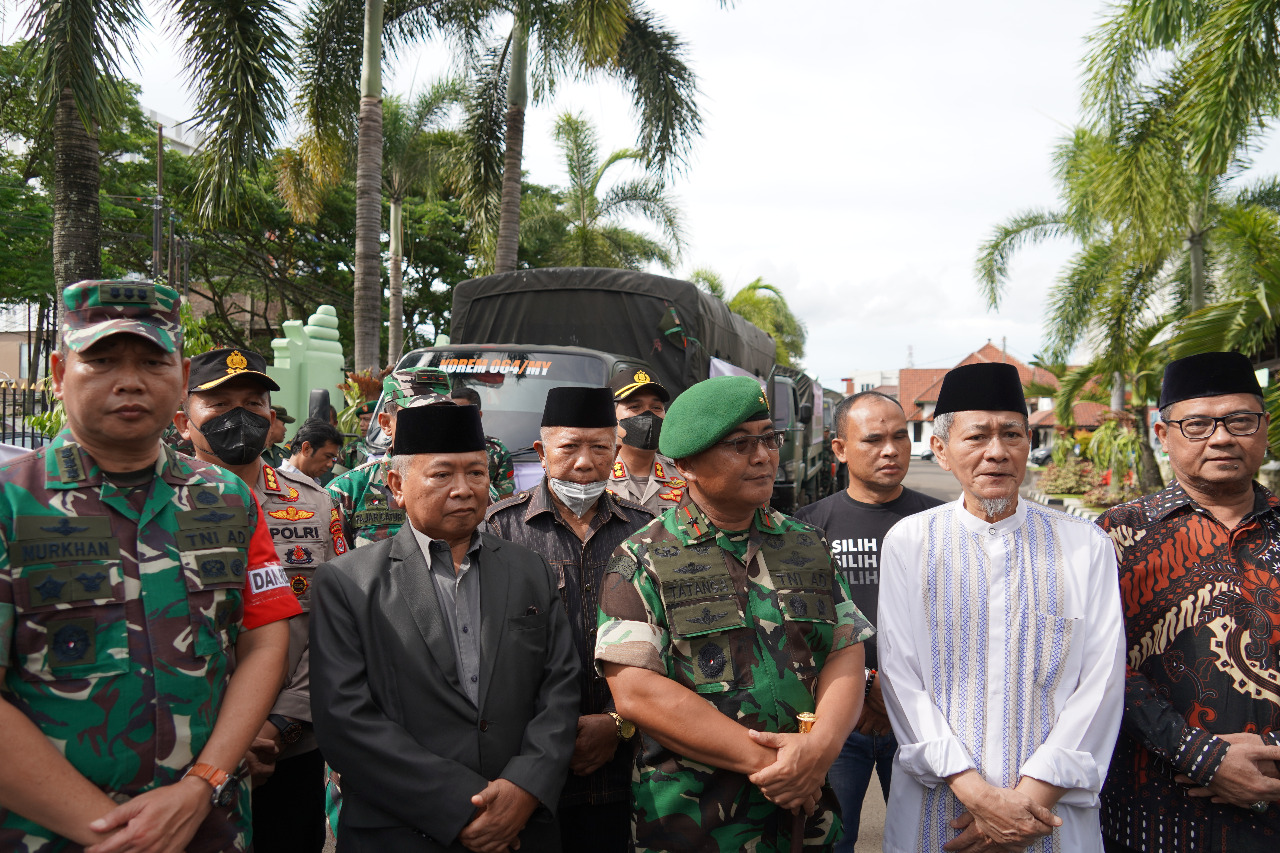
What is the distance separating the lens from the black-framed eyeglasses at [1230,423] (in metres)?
2.52

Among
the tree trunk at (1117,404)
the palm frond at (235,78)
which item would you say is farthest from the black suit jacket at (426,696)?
the tree trunk at (1117,404)

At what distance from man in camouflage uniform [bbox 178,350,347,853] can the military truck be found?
9.09 feet

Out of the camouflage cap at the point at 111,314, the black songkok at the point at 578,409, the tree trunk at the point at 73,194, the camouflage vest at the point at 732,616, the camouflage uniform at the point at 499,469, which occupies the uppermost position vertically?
the tree trunk at the point at 73,194

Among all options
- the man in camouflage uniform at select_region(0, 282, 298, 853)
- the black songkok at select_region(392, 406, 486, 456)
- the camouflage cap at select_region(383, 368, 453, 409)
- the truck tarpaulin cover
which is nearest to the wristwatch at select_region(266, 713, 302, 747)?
the man in camouflage uniform at select_region(0, 282, 298, 853)

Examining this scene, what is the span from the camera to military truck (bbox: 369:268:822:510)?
6348 mm

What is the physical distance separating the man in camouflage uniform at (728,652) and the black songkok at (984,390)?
0.62 meters

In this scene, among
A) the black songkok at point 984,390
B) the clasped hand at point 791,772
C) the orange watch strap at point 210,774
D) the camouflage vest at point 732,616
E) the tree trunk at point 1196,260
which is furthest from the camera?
the tree trunk at point 1196,260

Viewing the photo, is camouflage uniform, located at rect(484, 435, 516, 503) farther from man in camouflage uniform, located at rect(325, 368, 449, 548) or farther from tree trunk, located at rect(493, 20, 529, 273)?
tree trunk, located at rect(493, 20, 529, 273)

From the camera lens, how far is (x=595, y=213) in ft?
67.9

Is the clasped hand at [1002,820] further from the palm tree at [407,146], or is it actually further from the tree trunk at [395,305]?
the palm tree at [407,146]

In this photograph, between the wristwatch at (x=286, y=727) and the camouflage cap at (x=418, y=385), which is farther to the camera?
the camouflage cap at (x=418, y=385)

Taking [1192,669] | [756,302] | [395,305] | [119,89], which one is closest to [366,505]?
[1192,669]

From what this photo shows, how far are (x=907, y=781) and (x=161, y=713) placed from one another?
195 cm

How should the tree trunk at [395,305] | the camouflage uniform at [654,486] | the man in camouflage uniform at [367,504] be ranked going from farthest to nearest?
the tree trunk at [395,305]
the camouflage uniform at [654,486]
the man in camouflage uniform at [367,504]
